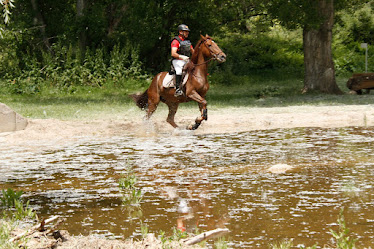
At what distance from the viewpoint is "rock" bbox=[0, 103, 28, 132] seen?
47.3 feet

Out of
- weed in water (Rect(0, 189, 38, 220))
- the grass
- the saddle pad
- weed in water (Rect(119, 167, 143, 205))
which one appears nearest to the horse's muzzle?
the saddle pad

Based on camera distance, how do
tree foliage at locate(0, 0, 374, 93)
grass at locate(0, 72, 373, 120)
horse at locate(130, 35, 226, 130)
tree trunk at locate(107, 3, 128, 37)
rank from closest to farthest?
1. horse at locate(130, 35, 226, 130)
2. grass at locate(0, 72, 373, 120)
3. tree foliage at locate(0, 0, 374, 93)
4. tree trunk at locate(107, 3, 128, 37)

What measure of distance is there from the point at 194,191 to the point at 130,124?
28.3 ft

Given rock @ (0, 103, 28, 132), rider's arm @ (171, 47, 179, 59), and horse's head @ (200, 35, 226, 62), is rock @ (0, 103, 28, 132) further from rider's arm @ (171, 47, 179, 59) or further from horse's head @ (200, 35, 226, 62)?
horse's head @ (200, 35, 226, 62)

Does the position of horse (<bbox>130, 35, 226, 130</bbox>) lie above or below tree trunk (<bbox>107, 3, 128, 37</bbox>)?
below

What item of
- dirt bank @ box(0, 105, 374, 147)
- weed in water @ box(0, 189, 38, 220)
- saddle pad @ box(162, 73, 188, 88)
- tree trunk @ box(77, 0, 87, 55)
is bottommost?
dirt bank @ box(0, 105, 374, 147)

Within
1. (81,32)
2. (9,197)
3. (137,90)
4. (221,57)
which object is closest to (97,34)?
(81,32)

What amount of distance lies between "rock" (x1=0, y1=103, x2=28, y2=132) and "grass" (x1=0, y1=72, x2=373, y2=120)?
278 cm

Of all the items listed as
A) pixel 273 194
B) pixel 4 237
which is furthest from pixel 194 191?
pixel 4 237

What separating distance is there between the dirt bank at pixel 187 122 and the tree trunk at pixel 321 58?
6.84 meters

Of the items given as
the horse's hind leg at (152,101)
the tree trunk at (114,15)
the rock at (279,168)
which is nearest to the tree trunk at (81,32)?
the tree trunk at (114,15)

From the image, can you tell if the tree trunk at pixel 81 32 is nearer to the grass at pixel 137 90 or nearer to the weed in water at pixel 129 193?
the grass at pixel 137 90

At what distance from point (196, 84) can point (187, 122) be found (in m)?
2.05

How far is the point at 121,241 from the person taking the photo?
5.47 metres
